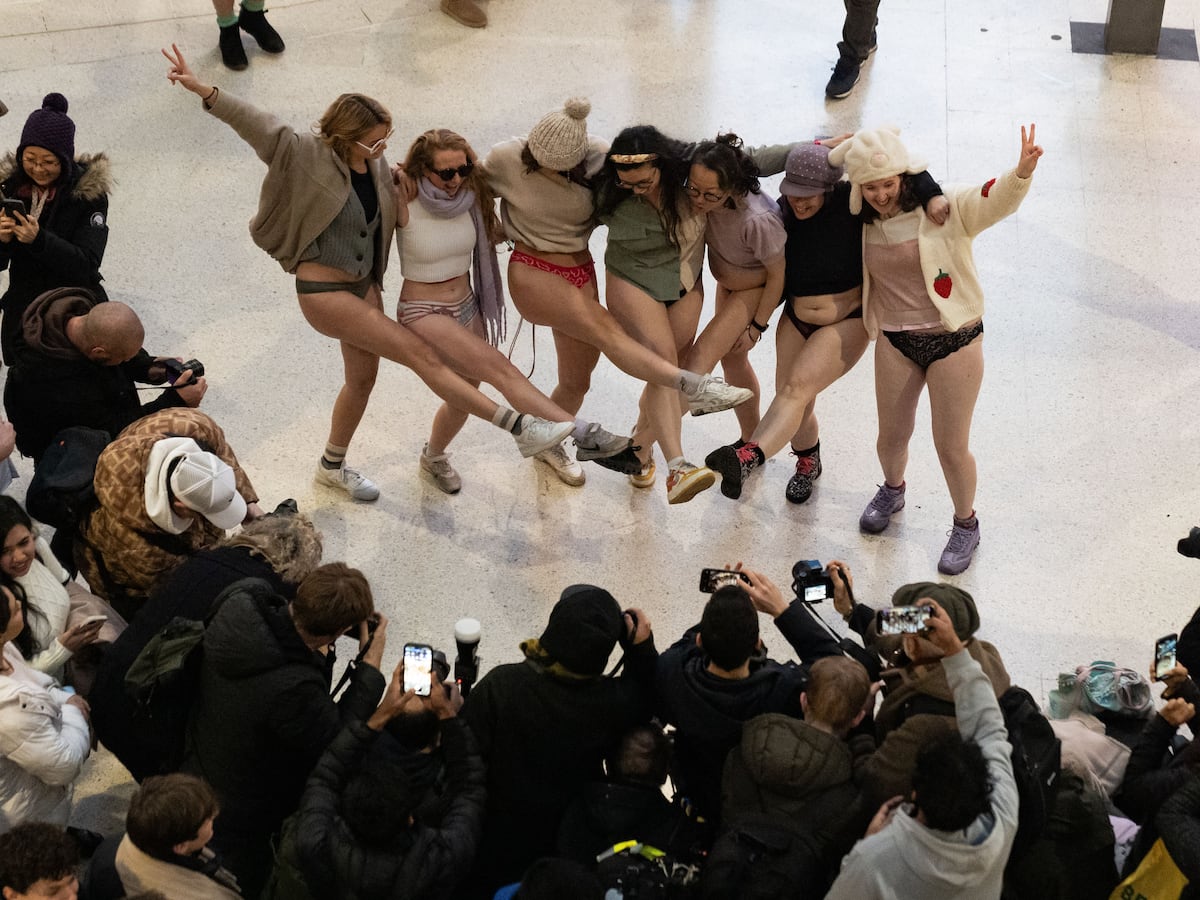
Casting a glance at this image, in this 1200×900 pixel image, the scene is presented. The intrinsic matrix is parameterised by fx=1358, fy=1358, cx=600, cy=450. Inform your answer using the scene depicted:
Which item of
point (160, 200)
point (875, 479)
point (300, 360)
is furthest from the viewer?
point (160, 200)

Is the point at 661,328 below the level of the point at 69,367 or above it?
below

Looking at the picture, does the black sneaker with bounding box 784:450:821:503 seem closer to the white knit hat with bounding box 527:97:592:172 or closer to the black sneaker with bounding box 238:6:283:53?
the white knit hat with bounding box 527:97:592:172

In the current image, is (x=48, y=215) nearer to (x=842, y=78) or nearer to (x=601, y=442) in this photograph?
(x=601, y=442)

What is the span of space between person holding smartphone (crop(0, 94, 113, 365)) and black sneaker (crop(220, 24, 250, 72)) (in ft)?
7.68

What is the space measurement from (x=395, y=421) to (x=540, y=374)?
2.04 feet

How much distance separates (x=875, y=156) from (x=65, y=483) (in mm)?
2448

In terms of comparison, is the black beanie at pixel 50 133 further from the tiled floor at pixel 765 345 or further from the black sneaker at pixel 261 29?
the black sneaker at pixel 261 29

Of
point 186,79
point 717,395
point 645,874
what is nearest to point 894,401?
point 717,395

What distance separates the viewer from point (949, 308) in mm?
4156

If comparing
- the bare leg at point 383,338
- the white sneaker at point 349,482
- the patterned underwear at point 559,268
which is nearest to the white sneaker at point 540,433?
the bare leg at point 383,338

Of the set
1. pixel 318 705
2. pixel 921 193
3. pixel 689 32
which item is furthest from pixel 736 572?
pixel 689 32

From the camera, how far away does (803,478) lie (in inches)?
194

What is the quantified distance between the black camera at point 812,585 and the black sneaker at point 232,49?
472cm

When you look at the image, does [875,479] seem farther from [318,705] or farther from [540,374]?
[318,705]
